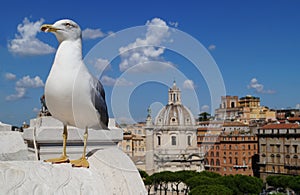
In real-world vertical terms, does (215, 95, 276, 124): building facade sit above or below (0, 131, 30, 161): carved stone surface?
above

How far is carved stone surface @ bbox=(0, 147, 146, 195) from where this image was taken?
226 cm

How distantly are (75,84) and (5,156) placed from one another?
4.85 feet

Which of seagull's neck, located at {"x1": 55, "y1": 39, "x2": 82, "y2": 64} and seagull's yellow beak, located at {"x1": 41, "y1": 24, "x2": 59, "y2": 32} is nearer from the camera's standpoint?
seagull's neck, located at {"x1": 55, "y1": 39, "x2": 82, "y2": 64}

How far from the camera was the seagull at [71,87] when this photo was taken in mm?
2680

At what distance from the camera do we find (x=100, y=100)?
3027 mm

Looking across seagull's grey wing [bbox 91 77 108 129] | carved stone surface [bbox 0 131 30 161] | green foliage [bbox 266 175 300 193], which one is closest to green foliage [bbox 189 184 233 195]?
green foliage [bbox 266 175 300 193]

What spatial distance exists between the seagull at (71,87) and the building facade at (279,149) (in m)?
46.2

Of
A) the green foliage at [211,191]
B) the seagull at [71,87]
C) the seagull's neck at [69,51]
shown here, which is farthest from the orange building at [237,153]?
the seagull's neck at [69,51]

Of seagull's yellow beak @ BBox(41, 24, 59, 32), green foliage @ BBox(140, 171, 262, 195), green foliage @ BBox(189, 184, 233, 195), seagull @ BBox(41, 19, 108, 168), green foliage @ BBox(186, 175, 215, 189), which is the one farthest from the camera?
green foliage @ BBox(140, 171, 262, 195)

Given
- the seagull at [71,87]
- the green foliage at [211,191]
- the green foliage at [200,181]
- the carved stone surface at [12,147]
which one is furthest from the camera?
the green foliage at [200,181]

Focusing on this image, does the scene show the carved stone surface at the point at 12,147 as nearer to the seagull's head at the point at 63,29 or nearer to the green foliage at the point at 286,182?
the seagull's head at the point at 63,29

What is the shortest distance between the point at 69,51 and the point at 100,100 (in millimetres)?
448

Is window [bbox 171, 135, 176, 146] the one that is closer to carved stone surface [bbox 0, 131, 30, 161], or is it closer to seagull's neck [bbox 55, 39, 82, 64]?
carved stone surface [bbox 0, 131, 30, 161]

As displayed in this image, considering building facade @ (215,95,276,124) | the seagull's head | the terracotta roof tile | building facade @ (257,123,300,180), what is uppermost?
building facade @ (215,95,276,124)
